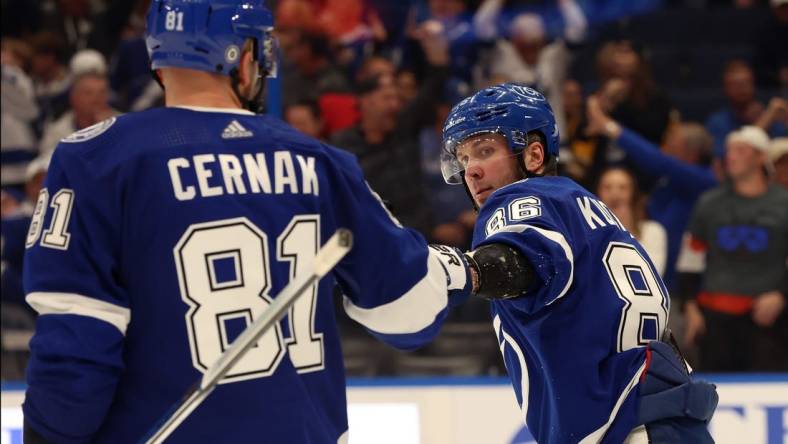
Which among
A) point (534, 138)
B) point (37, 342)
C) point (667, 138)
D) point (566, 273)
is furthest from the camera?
point (667, 138)

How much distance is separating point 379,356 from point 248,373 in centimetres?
352

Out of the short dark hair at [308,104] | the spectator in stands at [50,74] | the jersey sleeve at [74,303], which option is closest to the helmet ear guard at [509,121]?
the jersey sleeve at [74,303]

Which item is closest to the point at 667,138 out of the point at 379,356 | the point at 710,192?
the point at 710,192

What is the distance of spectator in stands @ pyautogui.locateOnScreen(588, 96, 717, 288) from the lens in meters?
6.10

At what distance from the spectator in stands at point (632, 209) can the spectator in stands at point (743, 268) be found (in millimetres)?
232

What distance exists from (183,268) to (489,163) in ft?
3.37

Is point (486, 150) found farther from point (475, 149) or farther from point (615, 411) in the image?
point (615, 411)

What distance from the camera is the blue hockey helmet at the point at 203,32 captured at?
7.49 ft

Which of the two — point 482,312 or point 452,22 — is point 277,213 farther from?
point 452,22

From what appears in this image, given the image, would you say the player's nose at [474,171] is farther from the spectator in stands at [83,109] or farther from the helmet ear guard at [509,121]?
the spectator in stands at [83,109]

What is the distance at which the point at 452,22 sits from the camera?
22.9 feet

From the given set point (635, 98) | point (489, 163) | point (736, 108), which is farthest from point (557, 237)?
point (736, 108)

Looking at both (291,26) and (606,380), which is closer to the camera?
(606,380)

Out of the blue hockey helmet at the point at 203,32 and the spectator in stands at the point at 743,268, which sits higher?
the blue hockey helmet at the point at 203,32
